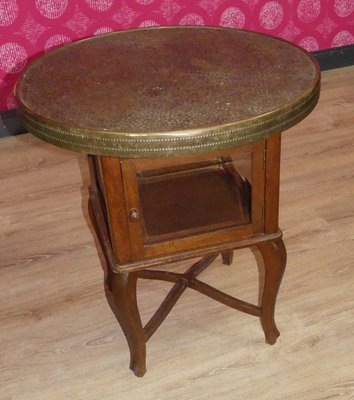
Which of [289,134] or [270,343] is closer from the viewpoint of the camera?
[270,343]

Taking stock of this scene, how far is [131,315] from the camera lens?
1594 millimetres

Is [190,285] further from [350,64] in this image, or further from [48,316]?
[350,64]

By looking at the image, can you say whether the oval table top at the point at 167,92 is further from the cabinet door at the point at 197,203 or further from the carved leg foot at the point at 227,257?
the carved leg foot at the point at 227,257

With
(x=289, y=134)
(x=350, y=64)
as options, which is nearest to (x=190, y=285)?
(x=289, y=134)

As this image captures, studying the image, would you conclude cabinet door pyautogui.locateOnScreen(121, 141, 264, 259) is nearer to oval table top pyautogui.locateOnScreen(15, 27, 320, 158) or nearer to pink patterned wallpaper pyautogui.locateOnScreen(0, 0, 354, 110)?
oval table top pyautogui.locateOnScreen(15, 27, 320, 158)

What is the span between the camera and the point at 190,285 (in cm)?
186

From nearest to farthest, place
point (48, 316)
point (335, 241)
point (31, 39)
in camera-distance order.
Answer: point (48, 316), point (335, 241), point (31, 39)

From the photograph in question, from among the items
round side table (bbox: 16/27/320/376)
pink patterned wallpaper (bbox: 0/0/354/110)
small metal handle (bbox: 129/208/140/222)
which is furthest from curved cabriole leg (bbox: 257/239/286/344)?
pink patterned wallpaper (bbox: 0/0/354/110)

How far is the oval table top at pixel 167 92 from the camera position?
4.02 ft

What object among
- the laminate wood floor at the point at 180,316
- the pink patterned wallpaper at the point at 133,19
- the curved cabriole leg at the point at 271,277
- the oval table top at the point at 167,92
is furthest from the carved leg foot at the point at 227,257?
the pink patterned wallpaper at the point at 133,19

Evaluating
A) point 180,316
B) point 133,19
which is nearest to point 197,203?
point 180,316

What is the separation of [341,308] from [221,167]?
2.53ft

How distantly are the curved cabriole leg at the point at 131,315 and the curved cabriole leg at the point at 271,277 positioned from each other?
1.19 feet

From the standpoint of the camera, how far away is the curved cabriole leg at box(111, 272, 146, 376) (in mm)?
1511
